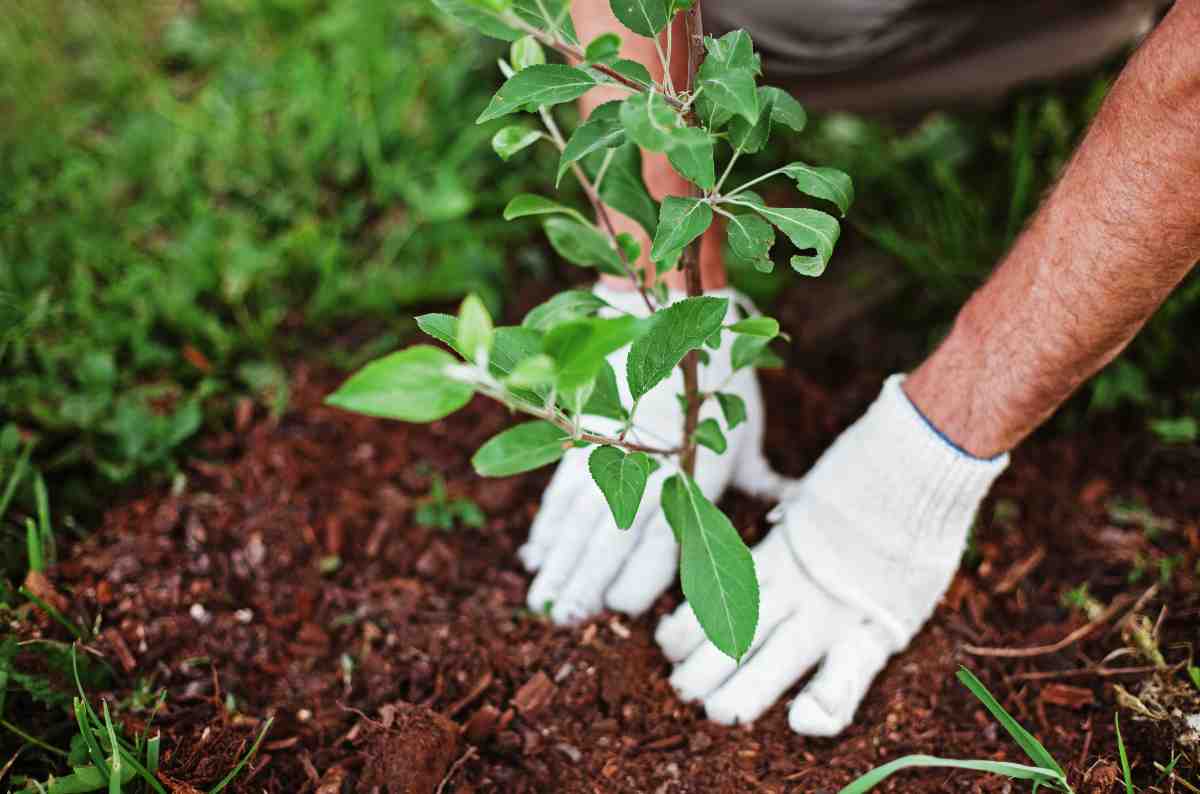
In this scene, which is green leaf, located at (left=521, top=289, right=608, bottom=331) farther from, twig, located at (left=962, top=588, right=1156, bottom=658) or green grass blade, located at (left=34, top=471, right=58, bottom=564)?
green grass blade, located at (left=34, top=471, right=58, bottom=564)

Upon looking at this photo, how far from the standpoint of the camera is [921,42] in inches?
75.7

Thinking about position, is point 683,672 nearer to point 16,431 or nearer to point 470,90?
point 16,431

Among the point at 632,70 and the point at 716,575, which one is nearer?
the point at 632,70

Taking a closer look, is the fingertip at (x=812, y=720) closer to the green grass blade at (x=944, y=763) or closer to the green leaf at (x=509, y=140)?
the green grass blade at (x=944, y=763)

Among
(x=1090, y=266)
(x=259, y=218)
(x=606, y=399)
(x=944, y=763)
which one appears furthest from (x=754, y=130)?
(x=259, y=218)

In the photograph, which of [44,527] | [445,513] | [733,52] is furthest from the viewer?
[445,513]

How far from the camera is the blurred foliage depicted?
1929 mm

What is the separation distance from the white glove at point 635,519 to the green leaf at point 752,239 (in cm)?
50

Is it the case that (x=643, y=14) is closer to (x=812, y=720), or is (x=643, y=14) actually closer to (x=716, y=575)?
(x=716, y=575)

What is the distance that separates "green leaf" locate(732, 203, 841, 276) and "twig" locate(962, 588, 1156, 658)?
0.81 meters

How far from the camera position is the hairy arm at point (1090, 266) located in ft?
3.64

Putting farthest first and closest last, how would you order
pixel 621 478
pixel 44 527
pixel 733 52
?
pixel 44 527 → pixel 621 478 → pixel 733 52

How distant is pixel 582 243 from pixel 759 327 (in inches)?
13.3

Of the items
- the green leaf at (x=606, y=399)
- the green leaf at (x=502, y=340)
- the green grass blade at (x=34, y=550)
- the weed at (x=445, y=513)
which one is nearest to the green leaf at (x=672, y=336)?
the green leaf at (x=606, y=399)
